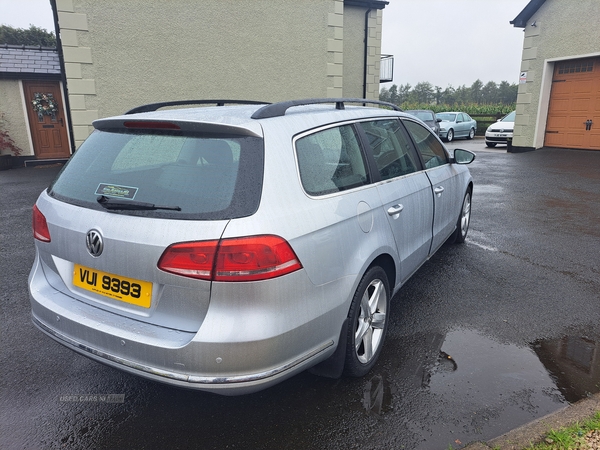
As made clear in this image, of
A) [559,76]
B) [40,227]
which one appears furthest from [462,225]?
[559,76]

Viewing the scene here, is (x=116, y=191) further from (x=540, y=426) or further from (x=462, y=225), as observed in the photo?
(x=462, y=225)

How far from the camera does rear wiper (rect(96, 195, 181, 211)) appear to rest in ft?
6.76

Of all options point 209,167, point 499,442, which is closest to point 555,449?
A: point 499,442

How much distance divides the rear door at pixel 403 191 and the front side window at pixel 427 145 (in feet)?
0.62

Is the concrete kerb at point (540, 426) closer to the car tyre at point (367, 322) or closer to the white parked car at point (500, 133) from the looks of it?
the car tyre at point (367, 322)

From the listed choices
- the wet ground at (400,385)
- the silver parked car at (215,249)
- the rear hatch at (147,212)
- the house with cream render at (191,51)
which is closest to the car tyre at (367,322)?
the silver parked car at (215,249)

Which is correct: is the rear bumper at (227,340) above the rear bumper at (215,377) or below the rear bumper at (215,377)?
above

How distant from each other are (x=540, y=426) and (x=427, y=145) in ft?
8.39

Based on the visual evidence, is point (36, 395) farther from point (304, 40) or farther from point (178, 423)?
point (304, 40)

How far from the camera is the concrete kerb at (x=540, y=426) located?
2.13 metres

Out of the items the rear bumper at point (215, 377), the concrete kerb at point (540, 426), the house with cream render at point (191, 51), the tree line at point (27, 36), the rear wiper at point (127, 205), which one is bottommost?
the concrete kerb at point (540, 426)

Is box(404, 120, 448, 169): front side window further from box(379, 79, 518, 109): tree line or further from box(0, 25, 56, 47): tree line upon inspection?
box(379, 79, 518, 109): tree line

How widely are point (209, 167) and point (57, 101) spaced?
14.8m

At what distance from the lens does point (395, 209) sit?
300cm
